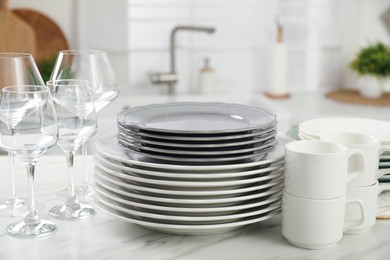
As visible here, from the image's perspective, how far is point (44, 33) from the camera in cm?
A: 289

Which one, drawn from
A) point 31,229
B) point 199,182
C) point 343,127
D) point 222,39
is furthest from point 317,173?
point 222,39

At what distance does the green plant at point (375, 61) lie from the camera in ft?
9.09

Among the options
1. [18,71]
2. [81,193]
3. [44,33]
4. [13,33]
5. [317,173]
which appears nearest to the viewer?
[317,173]

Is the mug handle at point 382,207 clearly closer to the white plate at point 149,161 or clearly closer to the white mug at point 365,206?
the white mug at point 365,206

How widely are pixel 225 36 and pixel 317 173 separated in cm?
220

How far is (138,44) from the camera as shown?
293 centimetres

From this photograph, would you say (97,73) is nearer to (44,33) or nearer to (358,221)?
(358,221)

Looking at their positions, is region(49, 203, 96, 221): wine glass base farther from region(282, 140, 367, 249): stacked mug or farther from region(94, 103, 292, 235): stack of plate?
region(282, 140, 367, 249): stacked mug

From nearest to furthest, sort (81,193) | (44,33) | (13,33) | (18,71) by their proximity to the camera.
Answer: (18,71), (81,193), (13,33), (44,33)

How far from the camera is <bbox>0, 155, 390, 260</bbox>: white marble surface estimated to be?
859mm

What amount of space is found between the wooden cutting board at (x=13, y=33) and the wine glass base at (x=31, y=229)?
1879mm

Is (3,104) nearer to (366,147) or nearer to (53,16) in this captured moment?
(366,147)

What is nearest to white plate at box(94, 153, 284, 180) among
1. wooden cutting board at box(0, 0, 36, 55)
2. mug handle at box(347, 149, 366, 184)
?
mug handle at box(347, 149, 366, 184)

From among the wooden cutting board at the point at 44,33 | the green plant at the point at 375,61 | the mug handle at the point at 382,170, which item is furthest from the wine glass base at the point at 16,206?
the green plant at the point at 375,61
